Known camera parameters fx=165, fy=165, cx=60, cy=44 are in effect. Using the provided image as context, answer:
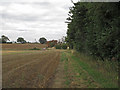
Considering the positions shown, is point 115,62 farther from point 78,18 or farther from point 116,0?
point 78,18

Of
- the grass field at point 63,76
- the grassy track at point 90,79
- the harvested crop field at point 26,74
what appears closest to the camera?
the grassy track at point 90,79

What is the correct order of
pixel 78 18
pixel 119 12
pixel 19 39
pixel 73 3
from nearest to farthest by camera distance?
pixel 119 12 < pixel 78 18 < pixel 73 3 < pixel 19 39

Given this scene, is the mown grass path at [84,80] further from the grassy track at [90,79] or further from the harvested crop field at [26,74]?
the harvested crop field at [26,74]

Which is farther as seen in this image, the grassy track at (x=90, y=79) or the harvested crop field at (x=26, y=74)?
the harvested crop field at (x=26, y=74)

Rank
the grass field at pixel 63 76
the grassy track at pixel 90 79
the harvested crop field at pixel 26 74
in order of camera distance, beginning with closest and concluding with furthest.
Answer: the grassy track at pixel 90 79 → the grass field at pixel 63 76 → the harvested crop field at pixel 26 74

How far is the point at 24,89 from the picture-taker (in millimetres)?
7426

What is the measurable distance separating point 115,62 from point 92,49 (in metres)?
4.60

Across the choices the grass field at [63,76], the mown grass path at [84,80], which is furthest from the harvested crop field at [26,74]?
the mown grass path at [84,80]

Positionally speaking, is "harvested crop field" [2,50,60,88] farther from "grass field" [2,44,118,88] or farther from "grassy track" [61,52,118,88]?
"grassy track" [61,52,118,88]

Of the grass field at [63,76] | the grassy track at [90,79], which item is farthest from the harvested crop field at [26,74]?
the grassy track at [90,79]

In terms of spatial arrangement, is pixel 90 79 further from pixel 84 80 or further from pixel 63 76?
pixel 63 76

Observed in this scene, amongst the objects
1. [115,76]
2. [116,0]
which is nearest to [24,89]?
[115,76]

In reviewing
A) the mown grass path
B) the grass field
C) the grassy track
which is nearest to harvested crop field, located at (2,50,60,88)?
the grass field

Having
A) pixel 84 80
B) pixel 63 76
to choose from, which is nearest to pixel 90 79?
pixel 84 80
